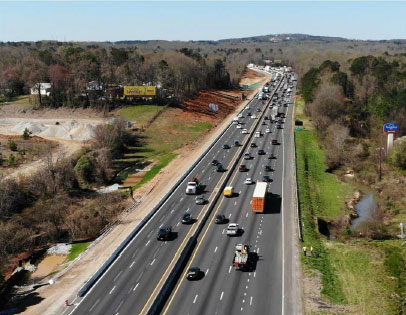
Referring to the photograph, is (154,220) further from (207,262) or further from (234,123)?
(234,123)

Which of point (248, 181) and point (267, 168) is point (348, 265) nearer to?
point (248, 181)

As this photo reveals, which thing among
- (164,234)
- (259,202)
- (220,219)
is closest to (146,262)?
(164,234)

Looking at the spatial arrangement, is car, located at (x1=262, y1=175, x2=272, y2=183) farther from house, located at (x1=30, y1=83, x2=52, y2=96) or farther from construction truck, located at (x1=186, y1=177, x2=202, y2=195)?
house, located at (x1=30, y1=83, x2=52, y2=96)

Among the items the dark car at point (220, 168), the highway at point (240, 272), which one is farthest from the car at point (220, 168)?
the highway at point (240, 272)

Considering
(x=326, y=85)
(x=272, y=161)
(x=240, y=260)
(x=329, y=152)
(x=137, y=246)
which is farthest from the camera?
(x=326, y=85)

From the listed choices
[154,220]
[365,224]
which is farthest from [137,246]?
[365,224]

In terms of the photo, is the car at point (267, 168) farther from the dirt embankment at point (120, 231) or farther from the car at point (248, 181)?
the dirt embankment at point (120, 231)
